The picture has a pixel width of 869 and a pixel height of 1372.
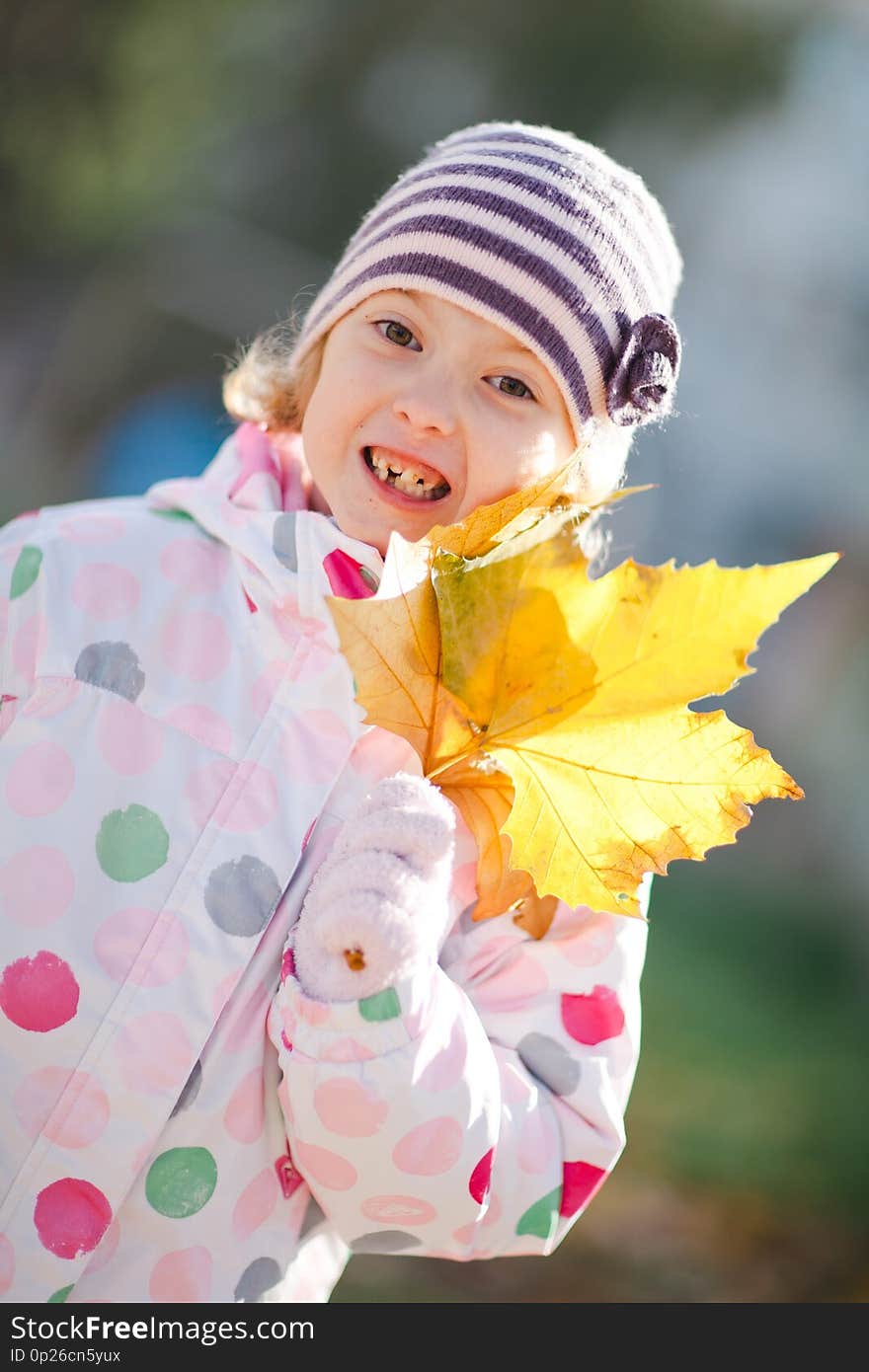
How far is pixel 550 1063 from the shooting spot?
99cm

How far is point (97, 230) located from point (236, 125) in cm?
50

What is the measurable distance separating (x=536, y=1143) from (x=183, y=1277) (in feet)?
0.98

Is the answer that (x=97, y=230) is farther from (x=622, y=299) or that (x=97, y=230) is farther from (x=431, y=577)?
(x=431, y=577)

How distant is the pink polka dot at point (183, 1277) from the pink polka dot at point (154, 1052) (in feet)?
0.46

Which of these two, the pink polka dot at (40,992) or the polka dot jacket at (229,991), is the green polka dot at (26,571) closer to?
the polka dot jacket at (229,991)

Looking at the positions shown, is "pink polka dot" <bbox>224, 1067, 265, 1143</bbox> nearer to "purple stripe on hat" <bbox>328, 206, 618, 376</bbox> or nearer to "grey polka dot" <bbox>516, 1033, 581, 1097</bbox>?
"grey polka dot" <bbox>516, 1033, 581, 1097</bbox>

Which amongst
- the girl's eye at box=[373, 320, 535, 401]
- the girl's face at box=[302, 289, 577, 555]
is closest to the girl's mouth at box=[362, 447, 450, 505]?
the girl's face at box=[302, 289, 577, 555]

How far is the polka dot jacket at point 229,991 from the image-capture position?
0.85m

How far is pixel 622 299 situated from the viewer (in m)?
1.11

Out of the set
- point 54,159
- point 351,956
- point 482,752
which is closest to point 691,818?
point 482,752

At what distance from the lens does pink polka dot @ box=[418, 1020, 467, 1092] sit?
0.85 metres

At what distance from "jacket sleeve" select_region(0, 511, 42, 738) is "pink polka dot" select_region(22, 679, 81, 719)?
0.05 feet

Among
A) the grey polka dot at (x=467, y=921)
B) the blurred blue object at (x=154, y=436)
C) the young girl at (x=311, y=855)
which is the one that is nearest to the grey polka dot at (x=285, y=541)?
the young girl at (x=311, y=855)
